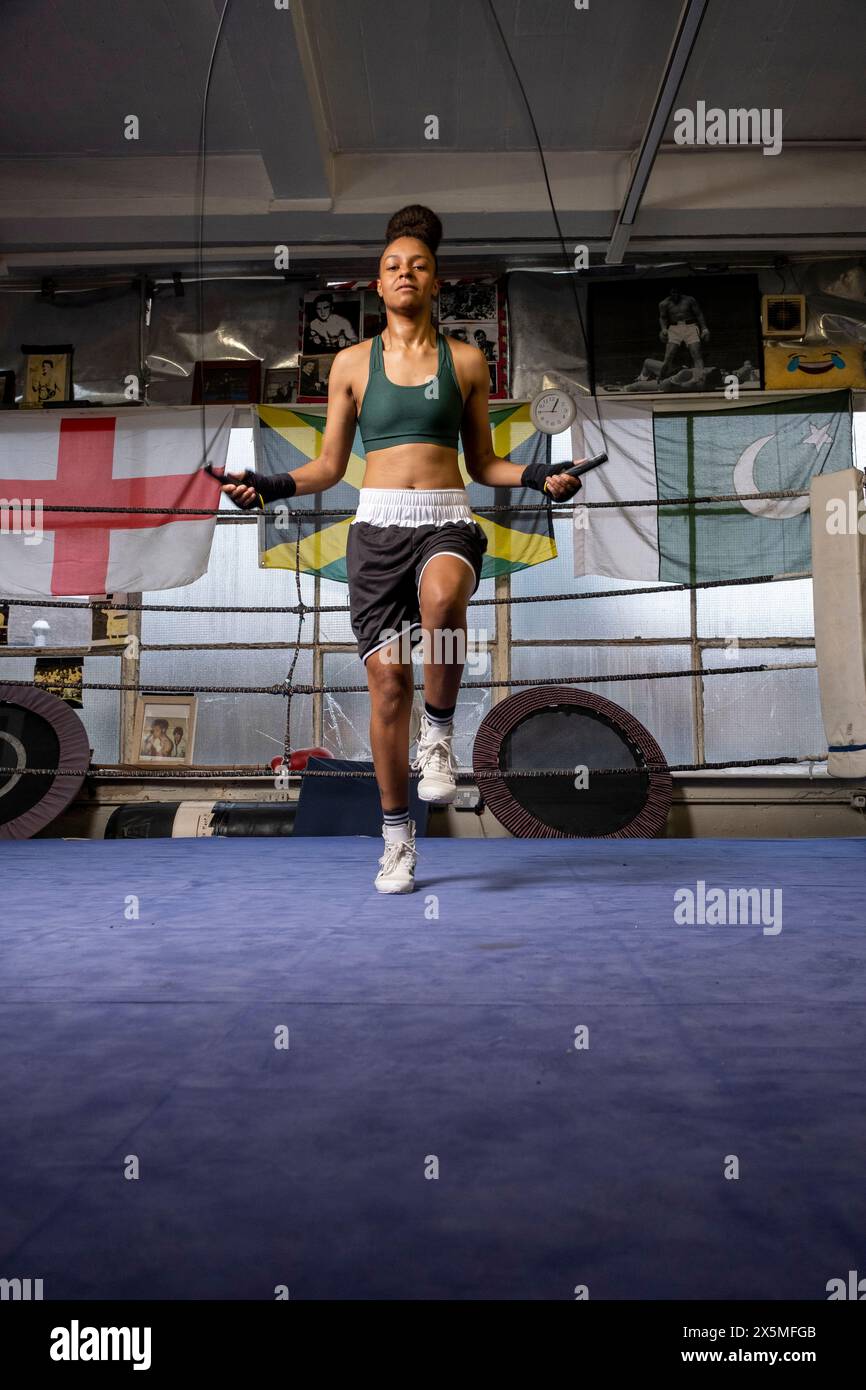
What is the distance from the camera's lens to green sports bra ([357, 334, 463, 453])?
192 centimetres

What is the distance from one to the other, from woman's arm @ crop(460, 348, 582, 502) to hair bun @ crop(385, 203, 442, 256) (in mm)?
235

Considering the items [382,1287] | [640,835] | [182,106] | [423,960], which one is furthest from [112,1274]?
[182,106]

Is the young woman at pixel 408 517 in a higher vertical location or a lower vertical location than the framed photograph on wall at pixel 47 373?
lower

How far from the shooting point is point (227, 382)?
511 cm

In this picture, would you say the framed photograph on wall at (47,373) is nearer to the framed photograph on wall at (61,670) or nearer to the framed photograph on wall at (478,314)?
the framed photograph on wall at (61,670)

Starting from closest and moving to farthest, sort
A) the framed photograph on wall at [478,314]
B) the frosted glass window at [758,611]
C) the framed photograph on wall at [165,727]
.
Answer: the frosted glass window at [758,611], the framed photograph on wall at [165,727], the framed photograph on wall at [478,314]

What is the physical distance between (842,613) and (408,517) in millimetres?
1559

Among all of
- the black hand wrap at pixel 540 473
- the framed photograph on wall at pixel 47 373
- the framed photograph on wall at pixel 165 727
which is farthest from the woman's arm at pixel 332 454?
the framed photograph on wall at pixel 47 373

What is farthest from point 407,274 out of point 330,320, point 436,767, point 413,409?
point 330,320

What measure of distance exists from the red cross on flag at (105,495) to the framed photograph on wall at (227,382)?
0.64 feet

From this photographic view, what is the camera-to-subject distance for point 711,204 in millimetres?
4625

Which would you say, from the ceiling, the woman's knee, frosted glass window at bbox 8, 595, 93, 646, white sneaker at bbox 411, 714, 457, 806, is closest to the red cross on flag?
frosted glass window at bbox 8, 595, 93, 646

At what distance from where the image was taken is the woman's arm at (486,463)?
1888 millimetres

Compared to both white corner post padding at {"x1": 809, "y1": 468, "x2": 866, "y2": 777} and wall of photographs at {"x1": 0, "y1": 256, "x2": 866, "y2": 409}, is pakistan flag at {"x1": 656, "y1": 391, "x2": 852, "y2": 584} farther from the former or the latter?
white corner post padding at {"x1": 809, "y1": 468, "x2": 866, "y2": 777}
